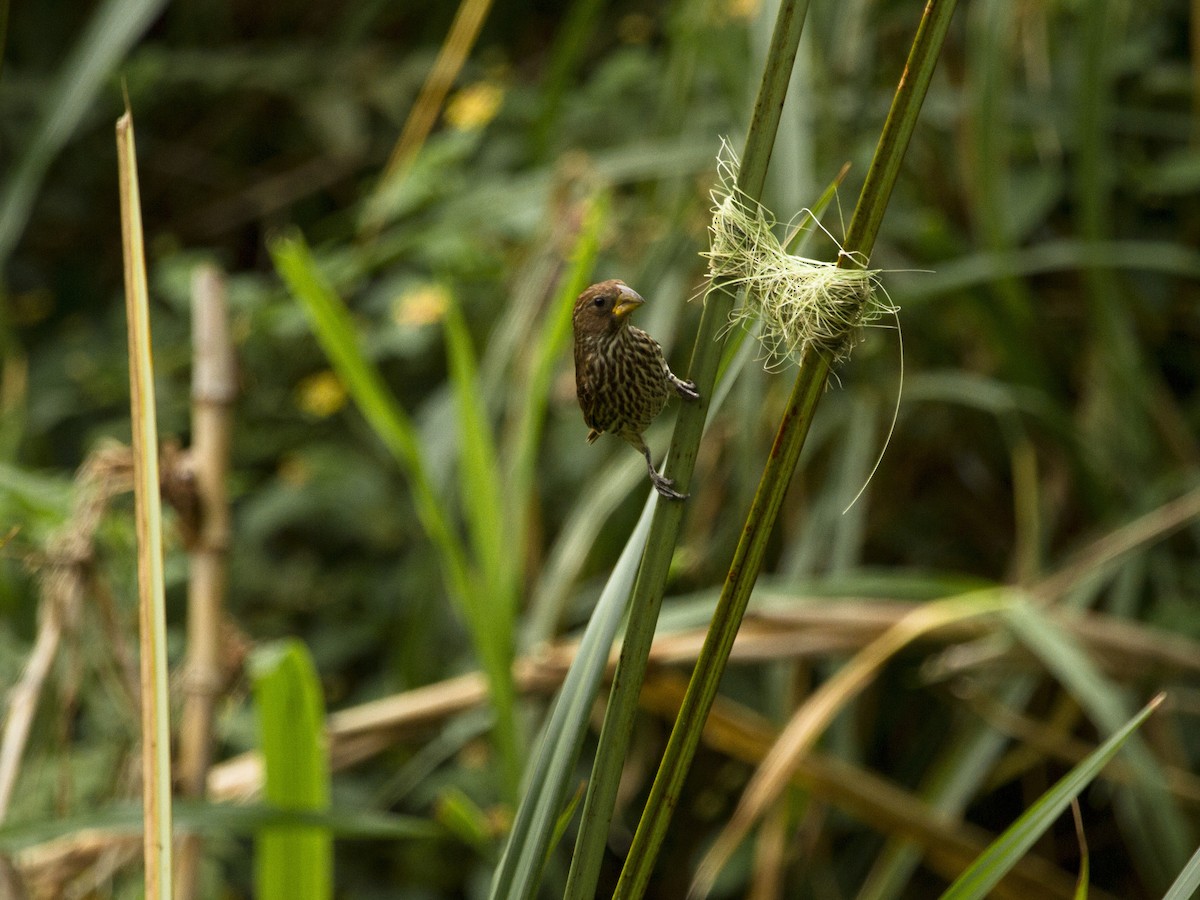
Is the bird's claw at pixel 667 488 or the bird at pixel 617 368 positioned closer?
the bird's claw at pixel 667 488

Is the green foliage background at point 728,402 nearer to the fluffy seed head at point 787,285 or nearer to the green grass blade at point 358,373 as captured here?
the green grass blade at point 358,373

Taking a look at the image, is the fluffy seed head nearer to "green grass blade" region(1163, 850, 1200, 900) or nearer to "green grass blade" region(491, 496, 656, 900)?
"green grass blade" region(491, 496, 656, 900)

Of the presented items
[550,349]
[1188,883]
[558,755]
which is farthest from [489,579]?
[1188,883]

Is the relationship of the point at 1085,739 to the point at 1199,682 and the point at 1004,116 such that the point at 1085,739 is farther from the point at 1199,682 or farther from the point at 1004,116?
the point at 1004,116

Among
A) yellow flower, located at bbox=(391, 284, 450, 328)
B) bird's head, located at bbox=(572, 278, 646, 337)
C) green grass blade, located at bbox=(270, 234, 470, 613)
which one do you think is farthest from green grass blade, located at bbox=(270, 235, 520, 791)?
yellow flower, located at bbox=(391, 284, 450, 328)

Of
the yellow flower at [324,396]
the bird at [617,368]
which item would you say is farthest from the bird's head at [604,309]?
the yellow flower at [324,396]
